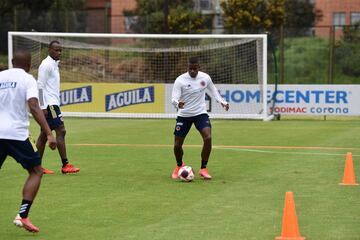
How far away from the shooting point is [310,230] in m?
9.70

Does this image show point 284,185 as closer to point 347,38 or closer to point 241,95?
point 241,95

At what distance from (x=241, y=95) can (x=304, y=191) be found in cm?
1681

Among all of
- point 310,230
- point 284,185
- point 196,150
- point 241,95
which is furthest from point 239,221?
point 241,95

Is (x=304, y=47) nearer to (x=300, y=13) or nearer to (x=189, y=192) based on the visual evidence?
(x=300, y=13)

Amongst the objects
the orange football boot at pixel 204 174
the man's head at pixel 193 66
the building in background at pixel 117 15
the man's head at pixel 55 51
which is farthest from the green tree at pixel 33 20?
the orange football boot at pixel 204 174

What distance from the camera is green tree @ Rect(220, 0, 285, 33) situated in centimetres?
4862

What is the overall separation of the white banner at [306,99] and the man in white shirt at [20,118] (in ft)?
63.7

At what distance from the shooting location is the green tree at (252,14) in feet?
160

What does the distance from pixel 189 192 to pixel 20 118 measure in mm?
3567

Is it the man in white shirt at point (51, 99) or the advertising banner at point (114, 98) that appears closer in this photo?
the man in white shirt at point (51, 99)

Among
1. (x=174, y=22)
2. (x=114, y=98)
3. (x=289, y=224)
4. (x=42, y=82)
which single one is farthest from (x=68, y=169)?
(x=174, y=22)

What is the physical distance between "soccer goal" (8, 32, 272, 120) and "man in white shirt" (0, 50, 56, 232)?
18.7 m

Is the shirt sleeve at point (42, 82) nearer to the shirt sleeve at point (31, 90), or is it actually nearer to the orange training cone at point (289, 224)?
the shirt sleeve at point (31, 90)

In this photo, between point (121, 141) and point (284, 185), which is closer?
point (284, 185)
